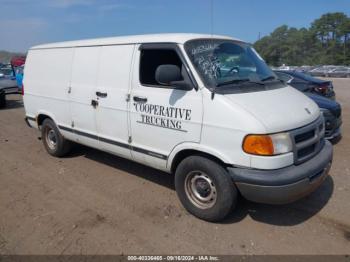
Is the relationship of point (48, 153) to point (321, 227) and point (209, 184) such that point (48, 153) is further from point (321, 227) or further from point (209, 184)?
point (321, 227)

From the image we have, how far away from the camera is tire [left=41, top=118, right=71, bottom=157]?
6.07 meters

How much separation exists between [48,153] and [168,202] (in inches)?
133

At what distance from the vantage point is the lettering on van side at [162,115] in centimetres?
387

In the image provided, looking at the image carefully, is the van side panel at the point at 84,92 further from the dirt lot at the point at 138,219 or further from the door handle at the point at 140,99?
the door handle at the point at 140,99

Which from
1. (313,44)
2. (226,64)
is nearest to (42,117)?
(226,64)

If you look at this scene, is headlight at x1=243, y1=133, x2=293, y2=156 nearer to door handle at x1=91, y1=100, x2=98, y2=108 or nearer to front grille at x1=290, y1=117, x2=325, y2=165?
front grille at x1=290, y1=117, x2=325, y2=165

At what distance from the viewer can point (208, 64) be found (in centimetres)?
390

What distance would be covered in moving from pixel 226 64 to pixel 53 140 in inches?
156

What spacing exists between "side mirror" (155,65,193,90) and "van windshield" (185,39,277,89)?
Result: 0.22 metres

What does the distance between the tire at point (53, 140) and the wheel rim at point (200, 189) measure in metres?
3.09

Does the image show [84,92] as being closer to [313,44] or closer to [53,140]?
[53,140]

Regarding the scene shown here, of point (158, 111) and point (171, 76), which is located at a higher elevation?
point (171, 76)

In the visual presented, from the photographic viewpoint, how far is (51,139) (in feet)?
21.1

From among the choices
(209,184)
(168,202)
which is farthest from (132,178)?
(209,184)
